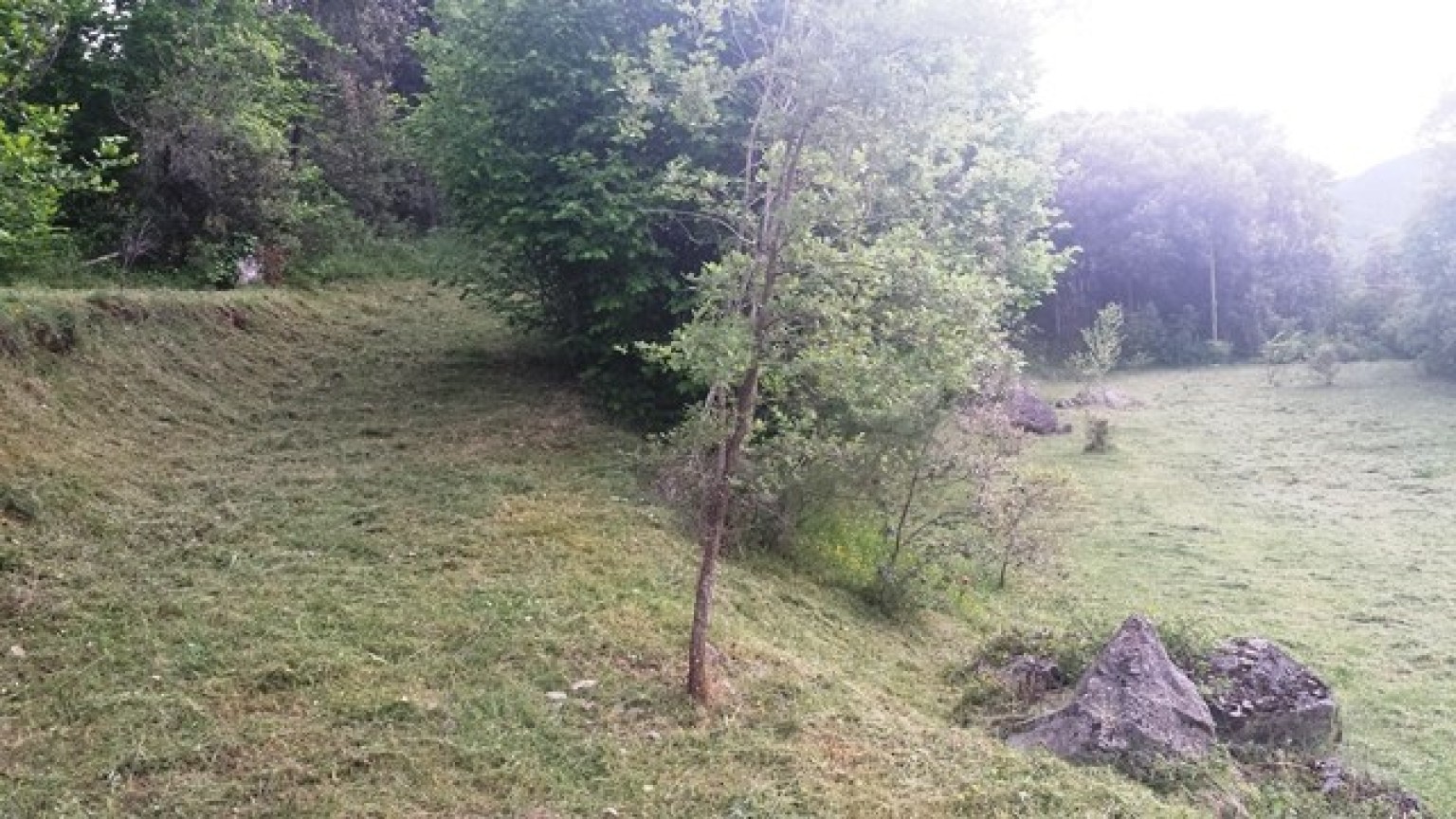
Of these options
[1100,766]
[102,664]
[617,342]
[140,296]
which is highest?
[140,296]

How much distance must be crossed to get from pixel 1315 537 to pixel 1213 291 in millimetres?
23778

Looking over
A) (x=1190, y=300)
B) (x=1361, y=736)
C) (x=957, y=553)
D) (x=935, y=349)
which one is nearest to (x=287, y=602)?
(x=935, y=349)

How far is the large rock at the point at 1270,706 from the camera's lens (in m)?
6.86

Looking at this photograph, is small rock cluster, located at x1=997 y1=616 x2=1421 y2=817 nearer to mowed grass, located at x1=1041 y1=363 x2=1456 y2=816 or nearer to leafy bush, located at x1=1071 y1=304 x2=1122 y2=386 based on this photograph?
mowed grass, located at x1=1041 y1=363 x2=1456 y2=816

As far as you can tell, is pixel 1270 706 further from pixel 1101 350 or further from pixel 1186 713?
pixel 1101 350

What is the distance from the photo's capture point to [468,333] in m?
17.5

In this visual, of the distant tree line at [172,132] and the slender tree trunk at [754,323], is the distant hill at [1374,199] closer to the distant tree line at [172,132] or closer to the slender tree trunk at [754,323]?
the distant tree line at [172,132]

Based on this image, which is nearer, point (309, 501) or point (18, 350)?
point (309, 501)

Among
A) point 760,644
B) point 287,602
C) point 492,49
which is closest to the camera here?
point 287,602

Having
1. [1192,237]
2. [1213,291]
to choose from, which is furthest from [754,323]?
[1213,291]

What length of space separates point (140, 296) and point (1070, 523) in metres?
12.2

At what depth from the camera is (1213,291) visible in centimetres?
3622

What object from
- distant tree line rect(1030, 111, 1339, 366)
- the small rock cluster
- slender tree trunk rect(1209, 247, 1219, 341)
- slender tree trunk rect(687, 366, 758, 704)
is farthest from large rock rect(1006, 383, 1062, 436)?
slender tree trunk rect(687, 366, 758, 704)

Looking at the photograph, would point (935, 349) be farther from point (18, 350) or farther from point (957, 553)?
point (18, 350)
